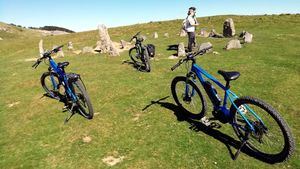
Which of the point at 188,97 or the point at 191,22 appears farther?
the point at 191,22

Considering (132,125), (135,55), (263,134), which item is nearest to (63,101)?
(132,125)

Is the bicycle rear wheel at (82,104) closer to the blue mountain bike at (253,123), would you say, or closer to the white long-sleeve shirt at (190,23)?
the blue mountain bike at (253,123)

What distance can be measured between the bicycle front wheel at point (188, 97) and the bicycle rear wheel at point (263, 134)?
5.44 ft

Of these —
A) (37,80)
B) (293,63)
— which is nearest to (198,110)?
(293,63)

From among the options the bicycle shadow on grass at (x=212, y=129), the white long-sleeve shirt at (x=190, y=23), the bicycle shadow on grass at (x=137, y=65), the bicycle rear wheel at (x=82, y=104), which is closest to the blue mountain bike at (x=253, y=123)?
the bicycle shadow on grass at (x=212, y=129)

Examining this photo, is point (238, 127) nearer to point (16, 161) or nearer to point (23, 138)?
point (16, 161)

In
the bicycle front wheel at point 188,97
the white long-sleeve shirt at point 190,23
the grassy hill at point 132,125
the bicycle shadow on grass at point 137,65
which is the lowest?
the grassy hill at point 132,125

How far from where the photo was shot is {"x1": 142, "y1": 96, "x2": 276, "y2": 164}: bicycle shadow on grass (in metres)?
7.54

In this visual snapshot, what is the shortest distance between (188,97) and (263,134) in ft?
10.4

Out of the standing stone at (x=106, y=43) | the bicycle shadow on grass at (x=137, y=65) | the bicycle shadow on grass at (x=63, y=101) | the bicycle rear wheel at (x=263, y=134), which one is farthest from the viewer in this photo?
the standing stone at (x=106, y=43)

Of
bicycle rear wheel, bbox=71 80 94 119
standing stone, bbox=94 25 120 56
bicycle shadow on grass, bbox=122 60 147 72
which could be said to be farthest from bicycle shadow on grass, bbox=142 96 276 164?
standing stone, bbox=94 25 120 56

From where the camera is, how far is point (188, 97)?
31.7 feet

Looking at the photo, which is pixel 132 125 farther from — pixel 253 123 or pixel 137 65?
pixel 137 65

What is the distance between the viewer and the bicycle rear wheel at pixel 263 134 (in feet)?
21.2
